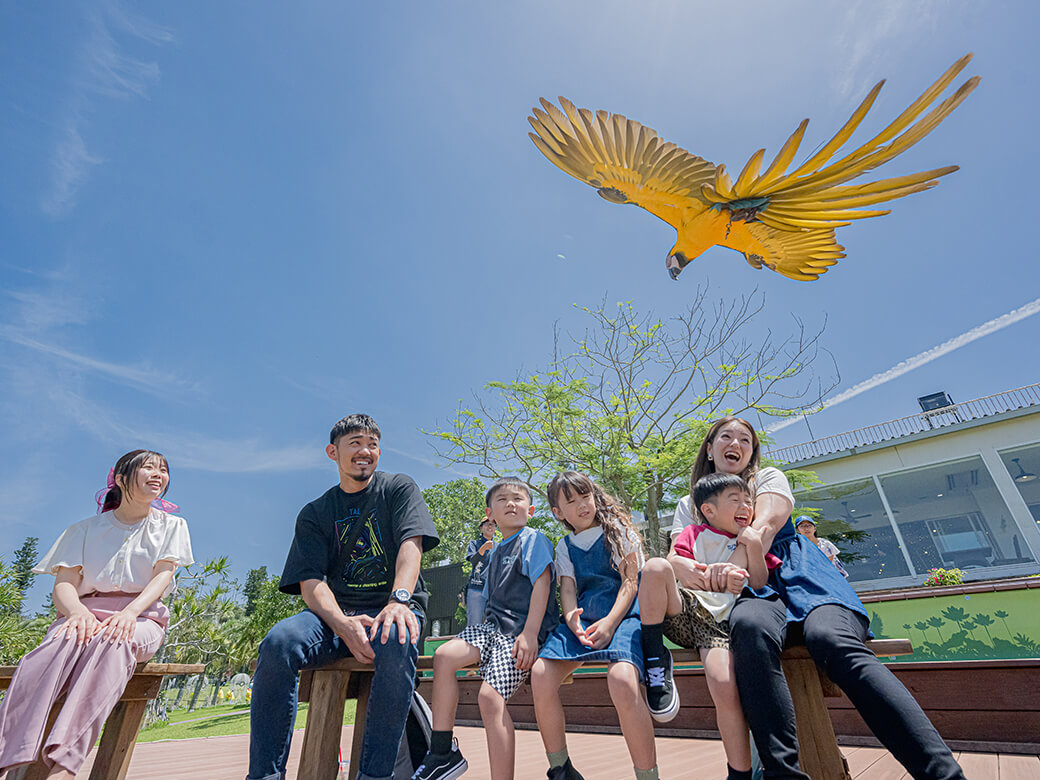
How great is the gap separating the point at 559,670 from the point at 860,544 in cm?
1526

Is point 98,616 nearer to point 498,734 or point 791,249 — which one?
point 498,734

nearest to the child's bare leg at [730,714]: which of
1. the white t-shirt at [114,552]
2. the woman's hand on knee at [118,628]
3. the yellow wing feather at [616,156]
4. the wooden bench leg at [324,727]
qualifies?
the wooden bench leg at [324,727]

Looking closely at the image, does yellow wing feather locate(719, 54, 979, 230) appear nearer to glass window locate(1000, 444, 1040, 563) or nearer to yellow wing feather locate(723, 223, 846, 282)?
yellow wing feather locate(723, 223, 846, 282)

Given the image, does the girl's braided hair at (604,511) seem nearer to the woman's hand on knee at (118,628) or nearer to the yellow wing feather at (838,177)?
the woman's hand on knee at (118,628)

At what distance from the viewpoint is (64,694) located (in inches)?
61.5

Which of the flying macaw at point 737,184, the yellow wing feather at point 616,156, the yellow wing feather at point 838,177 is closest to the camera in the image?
the yellow wing feather at point 838,177

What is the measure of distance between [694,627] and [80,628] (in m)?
2.05

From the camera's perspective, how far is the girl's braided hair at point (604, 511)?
2092 mm

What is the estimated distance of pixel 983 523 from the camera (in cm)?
1411

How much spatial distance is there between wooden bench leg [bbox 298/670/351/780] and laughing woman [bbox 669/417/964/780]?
1.22 meters

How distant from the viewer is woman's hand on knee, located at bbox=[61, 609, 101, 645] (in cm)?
163

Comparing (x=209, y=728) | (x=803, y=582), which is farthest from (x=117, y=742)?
(x=209, y=728)

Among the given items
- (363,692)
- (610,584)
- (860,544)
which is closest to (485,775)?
(363,692)

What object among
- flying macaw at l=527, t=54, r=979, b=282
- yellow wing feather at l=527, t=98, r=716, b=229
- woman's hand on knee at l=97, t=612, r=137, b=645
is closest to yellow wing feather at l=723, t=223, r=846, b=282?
flying macaw at l=527, t=54, r=979, b=282
